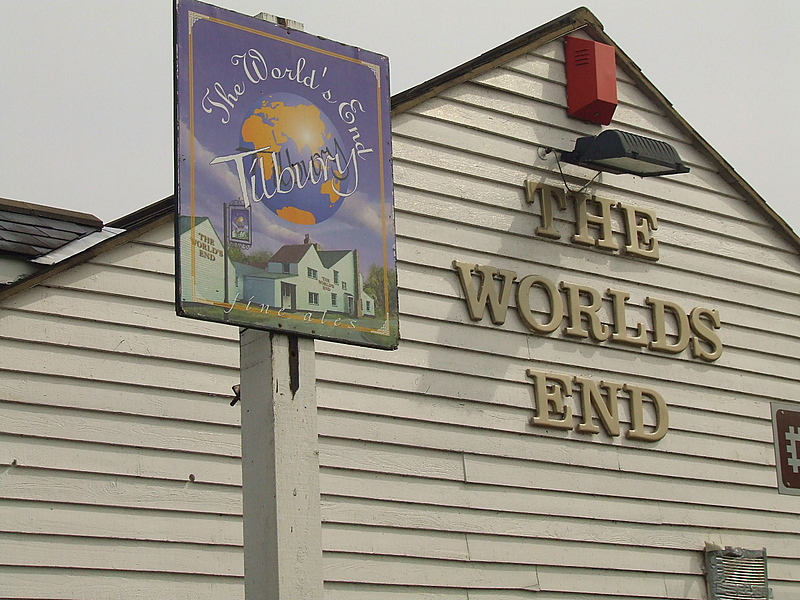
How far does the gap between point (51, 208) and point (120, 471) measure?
211 centimetres

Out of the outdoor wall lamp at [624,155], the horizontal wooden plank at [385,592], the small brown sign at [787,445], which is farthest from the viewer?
the small brown sign at [787,445]

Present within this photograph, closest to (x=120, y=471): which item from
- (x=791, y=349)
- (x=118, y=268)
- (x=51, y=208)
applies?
(x=118, y=268)

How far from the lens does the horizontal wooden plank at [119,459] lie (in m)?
7.59

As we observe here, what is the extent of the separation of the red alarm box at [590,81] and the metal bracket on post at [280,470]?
5.83 meters

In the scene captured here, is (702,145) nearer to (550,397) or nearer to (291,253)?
(550,397)

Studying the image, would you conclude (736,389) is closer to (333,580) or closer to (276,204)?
(333,580)

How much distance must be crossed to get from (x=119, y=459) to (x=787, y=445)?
20.2 feet

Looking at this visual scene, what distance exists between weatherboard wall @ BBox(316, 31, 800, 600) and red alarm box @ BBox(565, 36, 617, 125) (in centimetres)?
11

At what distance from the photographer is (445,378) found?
30.8 ft

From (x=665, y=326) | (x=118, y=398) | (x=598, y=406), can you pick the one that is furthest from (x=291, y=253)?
(x=665, y=326)

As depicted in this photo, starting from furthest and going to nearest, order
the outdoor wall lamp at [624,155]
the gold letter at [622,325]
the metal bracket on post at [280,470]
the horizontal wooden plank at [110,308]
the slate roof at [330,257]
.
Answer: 1. the gold letter at [622,325]
2. the outdoor wall lamp at [624,155]
3. the horizontal wooden plank at [110,308]
4. the slate roof at [330,257]
5. the metal bracket on post at [280,470]

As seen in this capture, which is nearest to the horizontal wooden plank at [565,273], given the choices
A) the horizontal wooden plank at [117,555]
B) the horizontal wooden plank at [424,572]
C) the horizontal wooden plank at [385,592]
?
the horizontal wooden plank at [424,572]

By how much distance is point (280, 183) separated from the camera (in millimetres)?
5879

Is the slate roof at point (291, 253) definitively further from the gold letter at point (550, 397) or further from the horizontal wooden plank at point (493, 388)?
the gold letter at point (550, 397)
